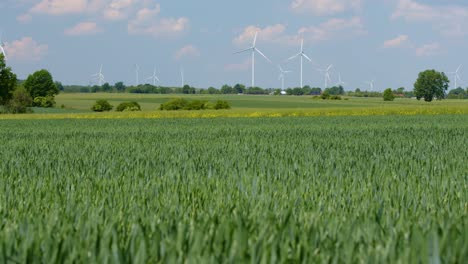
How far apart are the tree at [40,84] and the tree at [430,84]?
9831 centimetres

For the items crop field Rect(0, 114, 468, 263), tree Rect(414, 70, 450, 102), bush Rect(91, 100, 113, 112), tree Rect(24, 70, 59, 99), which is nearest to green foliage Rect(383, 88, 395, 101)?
tree Rect(414, 70, 450, 102)

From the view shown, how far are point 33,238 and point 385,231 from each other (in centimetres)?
206

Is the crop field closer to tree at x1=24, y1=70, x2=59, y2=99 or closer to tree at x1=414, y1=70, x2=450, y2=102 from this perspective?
tree at x1=24, y1=70, x2=59, y2=99

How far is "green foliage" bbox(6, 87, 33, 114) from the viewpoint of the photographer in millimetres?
97812

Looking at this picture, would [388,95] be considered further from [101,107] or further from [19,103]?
[19,103]

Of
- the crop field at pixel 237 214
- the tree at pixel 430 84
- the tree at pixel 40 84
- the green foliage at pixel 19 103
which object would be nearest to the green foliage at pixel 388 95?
the tree at pixel 430 84

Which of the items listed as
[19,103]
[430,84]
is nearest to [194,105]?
[19,103]

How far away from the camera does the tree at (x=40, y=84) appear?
150 meters

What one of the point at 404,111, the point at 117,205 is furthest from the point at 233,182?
the point at 404,111

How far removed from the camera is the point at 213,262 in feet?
8.82

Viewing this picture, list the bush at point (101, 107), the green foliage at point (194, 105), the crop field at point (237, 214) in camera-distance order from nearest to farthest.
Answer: the crop field at point (237, 214) → the green foliage at point (194, 105) → the bush at point (101, 107)

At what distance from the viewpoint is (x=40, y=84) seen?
15012 cm

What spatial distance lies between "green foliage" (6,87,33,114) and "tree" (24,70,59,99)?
44.1 meters

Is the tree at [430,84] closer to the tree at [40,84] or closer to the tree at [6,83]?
the tree at [40,84]
